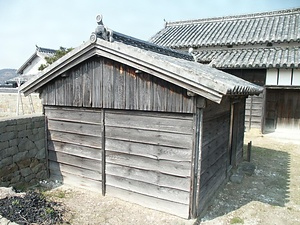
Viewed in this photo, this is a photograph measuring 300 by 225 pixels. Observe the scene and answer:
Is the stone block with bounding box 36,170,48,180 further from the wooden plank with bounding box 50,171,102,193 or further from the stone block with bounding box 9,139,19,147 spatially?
the stone block with bounding box 9,139,19,147

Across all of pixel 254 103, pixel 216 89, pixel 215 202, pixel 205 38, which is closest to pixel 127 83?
pixel 216 89

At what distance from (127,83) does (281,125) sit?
11.4 m

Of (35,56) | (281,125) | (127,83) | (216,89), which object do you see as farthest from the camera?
(35,56)

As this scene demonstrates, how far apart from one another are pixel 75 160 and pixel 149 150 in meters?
2.20

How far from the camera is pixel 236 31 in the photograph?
15.7 metres

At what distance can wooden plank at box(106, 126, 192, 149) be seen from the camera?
448 cm

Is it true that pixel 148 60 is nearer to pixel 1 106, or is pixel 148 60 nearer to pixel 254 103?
pixel 254 103

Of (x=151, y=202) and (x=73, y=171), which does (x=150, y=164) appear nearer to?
(x=151, y=202)

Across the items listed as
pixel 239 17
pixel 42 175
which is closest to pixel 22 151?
pixel 42 175

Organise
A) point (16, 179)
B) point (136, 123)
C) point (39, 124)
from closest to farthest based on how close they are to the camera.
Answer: point (136, 123), point (16, 179), point (39, 124)

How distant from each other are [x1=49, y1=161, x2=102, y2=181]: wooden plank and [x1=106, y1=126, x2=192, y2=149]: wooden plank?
42.2 inches

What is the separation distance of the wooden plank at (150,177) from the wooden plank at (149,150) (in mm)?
354

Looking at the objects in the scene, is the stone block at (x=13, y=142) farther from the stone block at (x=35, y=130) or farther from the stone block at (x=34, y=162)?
the stone block at (x=34, y=162)

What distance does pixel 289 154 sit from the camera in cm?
965
